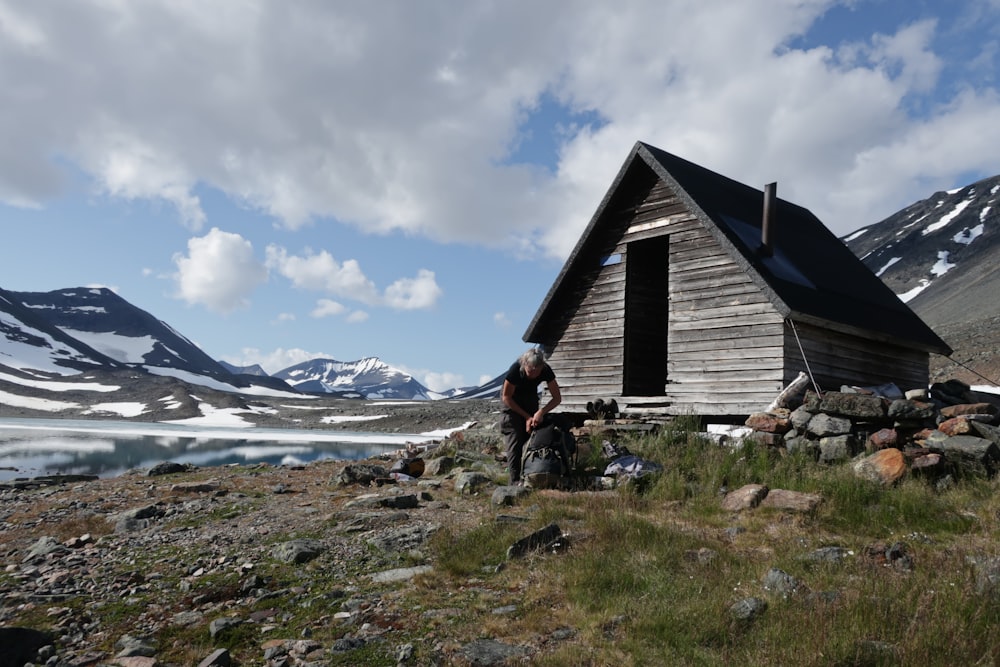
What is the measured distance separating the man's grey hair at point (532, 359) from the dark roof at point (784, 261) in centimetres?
464

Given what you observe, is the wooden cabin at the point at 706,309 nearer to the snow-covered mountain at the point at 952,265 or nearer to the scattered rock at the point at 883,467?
the scattered rock at the point at 883,467

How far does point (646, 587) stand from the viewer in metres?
5.18

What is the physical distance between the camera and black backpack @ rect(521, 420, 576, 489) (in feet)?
29.5

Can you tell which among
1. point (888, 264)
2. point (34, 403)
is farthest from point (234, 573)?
point (888, 264)

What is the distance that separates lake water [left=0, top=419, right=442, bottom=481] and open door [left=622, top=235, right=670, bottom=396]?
15755mm

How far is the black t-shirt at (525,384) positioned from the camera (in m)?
9.34

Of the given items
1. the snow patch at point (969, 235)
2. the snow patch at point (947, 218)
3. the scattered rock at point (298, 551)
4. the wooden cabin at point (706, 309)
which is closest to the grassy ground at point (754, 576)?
the scattered rock at point (298, 551)

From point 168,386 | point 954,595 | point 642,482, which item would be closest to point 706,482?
point 642,482

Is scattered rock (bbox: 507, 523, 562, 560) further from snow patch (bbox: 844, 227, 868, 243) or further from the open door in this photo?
snow patch (bbox: 844, 227, 868, 243)

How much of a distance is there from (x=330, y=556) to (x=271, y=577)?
2.15 feet

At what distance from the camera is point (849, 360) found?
13344 millimetres

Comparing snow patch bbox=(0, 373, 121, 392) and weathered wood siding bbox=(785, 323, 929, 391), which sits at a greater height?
snow patch bbox=(0, 373, 121, 392)

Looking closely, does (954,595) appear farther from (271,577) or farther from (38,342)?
(38,342)

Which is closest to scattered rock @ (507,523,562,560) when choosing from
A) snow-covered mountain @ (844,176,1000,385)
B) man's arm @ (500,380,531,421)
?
man's arm @ (500,380,531,421)
